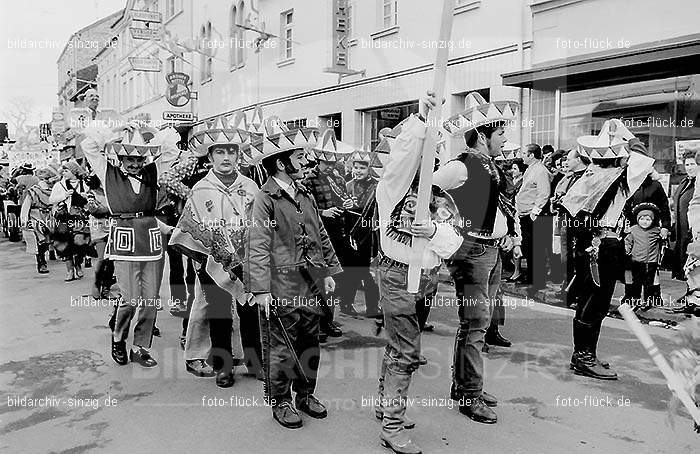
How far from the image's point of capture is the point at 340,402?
16.2 feet

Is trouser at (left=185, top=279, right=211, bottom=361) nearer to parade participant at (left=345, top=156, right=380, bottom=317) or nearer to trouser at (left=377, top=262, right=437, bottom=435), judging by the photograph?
trouser at (left=377, top=262, right=437, bottom=435)

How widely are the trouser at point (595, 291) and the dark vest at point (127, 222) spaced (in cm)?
369

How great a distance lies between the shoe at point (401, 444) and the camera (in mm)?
3963

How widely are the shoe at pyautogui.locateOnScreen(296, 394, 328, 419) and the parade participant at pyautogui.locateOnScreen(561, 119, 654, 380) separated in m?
2.23

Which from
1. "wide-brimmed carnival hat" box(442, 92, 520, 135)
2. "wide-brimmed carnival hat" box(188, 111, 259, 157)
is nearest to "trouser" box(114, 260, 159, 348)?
"wide-brimmed carnival hat" box(188, 111, 259, 157)

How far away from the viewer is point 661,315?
7.57 m

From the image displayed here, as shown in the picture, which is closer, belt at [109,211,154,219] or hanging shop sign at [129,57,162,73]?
belt at [109,211,154,219]

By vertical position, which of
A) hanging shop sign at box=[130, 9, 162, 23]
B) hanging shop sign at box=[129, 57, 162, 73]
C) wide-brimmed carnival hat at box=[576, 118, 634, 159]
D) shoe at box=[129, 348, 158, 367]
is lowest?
shoe at box=[129, 348, 158, 367]

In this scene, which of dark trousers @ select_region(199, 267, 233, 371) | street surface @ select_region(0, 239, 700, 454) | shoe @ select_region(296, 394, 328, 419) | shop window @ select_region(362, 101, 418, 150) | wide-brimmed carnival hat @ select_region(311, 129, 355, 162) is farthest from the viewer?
shop window @ select_region(362, 101, 418, 150)

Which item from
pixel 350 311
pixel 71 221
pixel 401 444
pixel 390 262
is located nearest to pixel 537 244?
pixel 350 311

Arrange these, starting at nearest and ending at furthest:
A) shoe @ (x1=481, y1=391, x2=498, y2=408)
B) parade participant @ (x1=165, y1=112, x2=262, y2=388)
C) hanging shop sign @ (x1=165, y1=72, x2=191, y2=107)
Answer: shoe @ (x1=481, y1=391, x2=498, y2=408), parade participant @ (x1=165, y1=112, x2=262, y2=388), hanging shop sign @ (x1=165, y1=72, x2=191, y2=107)

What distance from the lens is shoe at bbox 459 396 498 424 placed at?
4.49 m

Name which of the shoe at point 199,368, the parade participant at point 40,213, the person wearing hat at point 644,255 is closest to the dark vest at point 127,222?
the shoe at point 199,368

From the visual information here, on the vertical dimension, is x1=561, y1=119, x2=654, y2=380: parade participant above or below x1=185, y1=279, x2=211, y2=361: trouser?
above
